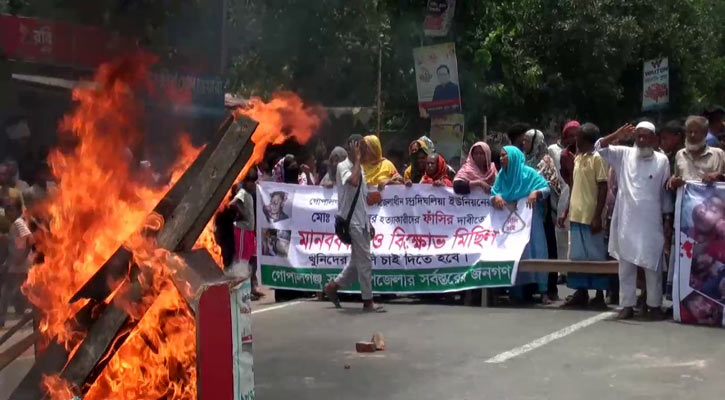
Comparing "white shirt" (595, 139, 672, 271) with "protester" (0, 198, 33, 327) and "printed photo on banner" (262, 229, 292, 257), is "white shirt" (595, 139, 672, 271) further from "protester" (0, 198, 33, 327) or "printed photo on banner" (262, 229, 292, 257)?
"protester" (0, 198, 33, 327)

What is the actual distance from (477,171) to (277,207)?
7.57 ft

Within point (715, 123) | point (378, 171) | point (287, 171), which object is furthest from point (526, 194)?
point (287, 171)

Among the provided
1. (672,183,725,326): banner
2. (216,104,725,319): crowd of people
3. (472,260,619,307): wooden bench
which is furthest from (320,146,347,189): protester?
(672,183,725,326): banner

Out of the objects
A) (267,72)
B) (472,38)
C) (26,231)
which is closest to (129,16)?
(267,72)

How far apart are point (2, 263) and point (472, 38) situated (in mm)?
9768

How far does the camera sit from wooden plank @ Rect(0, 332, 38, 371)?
16.4ft

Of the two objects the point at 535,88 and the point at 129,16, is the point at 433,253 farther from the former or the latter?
the point at 535,88

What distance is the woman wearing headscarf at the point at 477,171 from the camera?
10.7 meters

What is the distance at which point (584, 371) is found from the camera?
23.9 ft

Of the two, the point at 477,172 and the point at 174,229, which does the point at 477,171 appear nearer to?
the point at 477,172

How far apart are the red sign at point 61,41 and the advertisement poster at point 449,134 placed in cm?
825

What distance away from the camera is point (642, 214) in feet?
30.1

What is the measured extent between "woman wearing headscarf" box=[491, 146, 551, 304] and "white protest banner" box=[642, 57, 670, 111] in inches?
647

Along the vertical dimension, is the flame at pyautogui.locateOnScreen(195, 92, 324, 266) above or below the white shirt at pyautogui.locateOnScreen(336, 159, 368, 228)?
above
